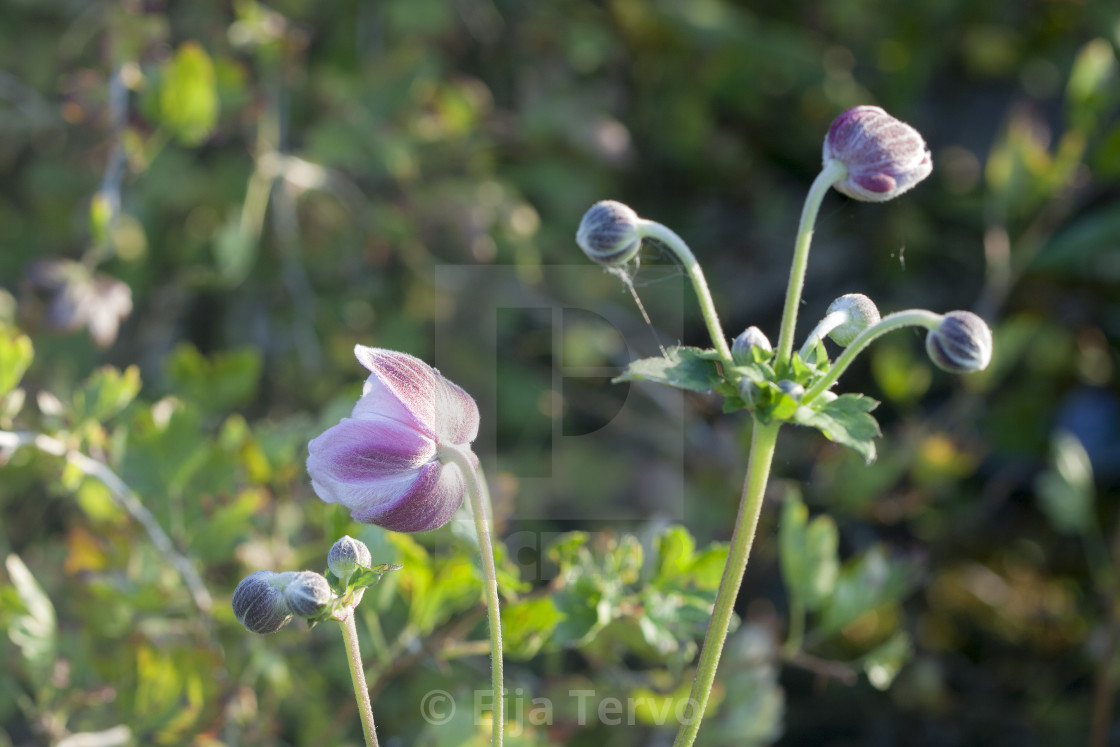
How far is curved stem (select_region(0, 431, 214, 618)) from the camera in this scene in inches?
35.3

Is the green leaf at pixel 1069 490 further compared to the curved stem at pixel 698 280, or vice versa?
the green leaf at pixel 1069 490

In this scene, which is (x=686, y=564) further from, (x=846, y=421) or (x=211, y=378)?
(x=211, y=378)

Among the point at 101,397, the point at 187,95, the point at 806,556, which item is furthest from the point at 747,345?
the point at 187,95

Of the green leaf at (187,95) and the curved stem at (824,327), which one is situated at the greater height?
the curved stem at (824,327)

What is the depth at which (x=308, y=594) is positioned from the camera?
21.5 inches

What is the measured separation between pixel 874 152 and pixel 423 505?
0.36m

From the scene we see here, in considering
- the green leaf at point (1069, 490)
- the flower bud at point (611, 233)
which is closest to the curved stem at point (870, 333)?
the flower bud at point (611, 233)

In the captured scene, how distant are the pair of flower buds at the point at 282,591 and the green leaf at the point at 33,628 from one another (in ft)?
1.69

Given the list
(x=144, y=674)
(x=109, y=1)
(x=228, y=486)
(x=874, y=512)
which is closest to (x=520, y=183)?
(x=109, y=1)

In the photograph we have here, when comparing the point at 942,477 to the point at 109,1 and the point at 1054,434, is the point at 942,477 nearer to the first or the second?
the point at 1054,434

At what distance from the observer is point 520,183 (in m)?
2.07

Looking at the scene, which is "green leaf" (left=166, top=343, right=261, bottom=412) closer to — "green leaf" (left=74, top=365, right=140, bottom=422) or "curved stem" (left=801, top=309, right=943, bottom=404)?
"green leaf" (left=74, top=365, right=140, bottom=422)
